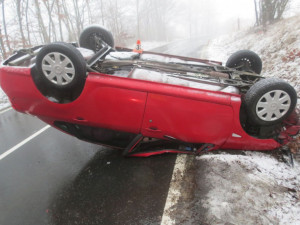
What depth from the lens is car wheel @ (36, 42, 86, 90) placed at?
2.53 m

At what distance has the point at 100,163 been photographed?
3178mm

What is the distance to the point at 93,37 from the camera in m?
4.55

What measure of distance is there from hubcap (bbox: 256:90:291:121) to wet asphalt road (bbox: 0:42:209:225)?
140cm

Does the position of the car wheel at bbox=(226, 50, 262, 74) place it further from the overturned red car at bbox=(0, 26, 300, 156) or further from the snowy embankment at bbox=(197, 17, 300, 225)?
the snowy embankment at bbox=(197, 17, 300, 225)

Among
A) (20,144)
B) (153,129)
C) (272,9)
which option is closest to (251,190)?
(153,129)

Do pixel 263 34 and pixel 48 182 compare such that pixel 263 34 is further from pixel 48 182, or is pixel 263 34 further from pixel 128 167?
pixel 48 182

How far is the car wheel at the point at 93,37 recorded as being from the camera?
176 inches

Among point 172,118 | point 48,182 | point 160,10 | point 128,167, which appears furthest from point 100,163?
point 160,10

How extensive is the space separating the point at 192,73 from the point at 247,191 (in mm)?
1854

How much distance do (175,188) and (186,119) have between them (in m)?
0.88

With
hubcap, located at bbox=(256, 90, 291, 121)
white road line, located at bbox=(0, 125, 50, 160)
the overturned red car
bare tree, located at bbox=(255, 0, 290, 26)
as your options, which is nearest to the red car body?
the overturned red car

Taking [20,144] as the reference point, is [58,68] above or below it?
above

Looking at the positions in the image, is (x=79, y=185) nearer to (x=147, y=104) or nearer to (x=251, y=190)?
(x=147, y=104)

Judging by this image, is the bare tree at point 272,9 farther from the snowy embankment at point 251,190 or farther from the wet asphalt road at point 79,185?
the wet asphalt road at point 79,185
